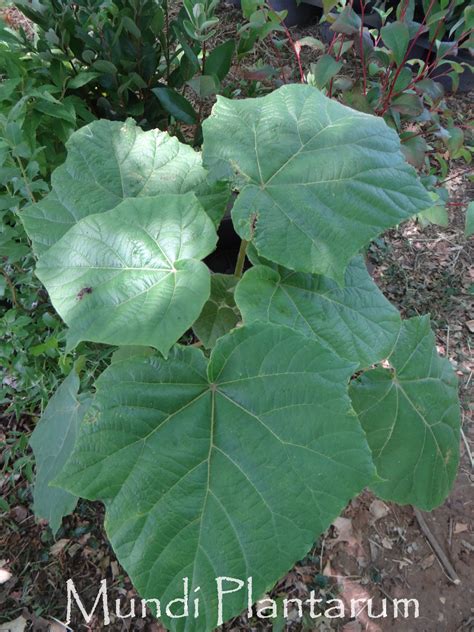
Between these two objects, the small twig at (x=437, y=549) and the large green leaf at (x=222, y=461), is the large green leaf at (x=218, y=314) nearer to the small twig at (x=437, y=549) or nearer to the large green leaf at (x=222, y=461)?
the large green leaf at (x=222, y=461)

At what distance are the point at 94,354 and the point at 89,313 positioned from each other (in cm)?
114

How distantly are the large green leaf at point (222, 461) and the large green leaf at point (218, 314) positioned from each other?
22 centimetres

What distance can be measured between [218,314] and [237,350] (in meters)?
0.27

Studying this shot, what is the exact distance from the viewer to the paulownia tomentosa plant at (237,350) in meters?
0.92

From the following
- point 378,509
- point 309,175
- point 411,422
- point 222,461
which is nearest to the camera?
point 222,461

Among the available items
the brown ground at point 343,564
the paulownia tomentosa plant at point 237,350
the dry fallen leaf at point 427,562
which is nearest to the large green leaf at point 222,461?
the paulownia tomentosa plant at point 237,350

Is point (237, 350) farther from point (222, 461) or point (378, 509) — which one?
point (378, 509)

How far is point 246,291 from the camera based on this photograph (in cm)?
111

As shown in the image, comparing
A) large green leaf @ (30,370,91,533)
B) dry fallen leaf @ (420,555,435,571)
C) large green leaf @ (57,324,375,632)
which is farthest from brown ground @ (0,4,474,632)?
large green leaf @ (57,324,375,632)

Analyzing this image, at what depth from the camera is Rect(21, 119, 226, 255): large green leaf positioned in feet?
4.04

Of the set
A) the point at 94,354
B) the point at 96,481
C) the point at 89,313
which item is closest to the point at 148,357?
the point at 89,313

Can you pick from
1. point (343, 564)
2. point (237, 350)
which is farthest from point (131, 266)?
point (343, 564)

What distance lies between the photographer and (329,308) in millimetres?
1191

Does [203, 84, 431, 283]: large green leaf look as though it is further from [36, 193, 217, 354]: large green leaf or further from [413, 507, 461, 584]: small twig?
[413, 507, 461, 584]: small twig
